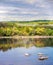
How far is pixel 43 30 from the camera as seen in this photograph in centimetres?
624

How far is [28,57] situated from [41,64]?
2.66 ft

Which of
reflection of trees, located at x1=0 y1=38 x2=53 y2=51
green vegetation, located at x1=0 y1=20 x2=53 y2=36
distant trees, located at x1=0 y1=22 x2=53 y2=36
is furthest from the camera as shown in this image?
reflection of trees, located at x1=0 y1=38 x2=53 y2=51

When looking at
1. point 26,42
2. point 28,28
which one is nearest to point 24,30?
point 28,28

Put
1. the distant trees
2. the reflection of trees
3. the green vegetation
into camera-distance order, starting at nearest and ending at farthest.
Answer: the green vegetation
the distant trees
the reflection of trees

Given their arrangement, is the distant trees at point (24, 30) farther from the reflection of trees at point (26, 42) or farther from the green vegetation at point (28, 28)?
the reflection of trees at point (26, 42)

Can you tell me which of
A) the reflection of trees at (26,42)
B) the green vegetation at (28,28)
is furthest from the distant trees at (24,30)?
the reflection of trees at (26,42)

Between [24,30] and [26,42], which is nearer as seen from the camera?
[24,30]

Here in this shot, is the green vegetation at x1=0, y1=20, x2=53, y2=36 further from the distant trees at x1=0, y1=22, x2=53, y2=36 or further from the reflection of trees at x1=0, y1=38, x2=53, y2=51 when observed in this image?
the reflection of trees at x1=0, y1=38, x2=53, y2=51

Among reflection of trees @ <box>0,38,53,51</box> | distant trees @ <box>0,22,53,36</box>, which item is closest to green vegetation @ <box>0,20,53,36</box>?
distant trees @ <box>0,22,53,36</box>

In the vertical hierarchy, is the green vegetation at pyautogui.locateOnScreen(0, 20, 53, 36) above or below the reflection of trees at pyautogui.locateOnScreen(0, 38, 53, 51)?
above

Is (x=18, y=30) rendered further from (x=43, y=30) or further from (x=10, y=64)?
(x=10, y=64)

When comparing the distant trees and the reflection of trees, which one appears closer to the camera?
the distant trees

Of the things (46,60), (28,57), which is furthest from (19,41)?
(46,60)

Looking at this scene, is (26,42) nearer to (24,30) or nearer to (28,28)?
(24,30)
